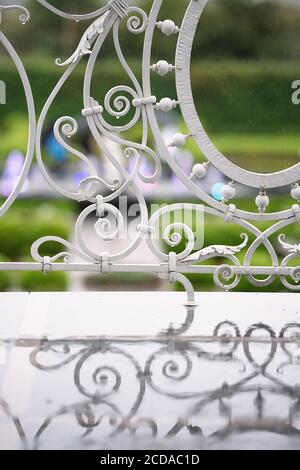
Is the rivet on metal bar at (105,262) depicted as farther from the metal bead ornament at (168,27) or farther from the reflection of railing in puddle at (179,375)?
the metal bead ornament at (168,27)

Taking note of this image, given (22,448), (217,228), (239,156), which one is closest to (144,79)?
(22,448)

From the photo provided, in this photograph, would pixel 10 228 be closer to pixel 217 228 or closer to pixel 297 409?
pixel 217 228

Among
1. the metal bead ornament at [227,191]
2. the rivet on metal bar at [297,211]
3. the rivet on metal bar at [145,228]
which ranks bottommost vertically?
the rivet on metal bar at [145,228]

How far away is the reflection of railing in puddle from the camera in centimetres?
180

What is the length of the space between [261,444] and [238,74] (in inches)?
103

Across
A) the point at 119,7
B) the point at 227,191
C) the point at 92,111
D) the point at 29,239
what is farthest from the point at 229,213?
the point at 29,239

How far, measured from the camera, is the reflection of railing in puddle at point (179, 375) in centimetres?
180

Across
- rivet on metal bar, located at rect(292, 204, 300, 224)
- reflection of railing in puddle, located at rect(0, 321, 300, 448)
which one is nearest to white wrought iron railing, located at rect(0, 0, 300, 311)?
rivet on metal bar, located at rect(292, 204, 300, 224)

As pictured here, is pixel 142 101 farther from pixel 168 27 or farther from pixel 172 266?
pixel 172 266

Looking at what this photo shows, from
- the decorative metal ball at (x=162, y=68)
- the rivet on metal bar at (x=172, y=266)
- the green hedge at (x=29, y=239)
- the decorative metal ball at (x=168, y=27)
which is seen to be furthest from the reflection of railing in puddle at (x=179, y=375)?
the green hedge at (x=29, y=239)

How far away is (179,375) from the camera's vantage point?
2100 millimetres

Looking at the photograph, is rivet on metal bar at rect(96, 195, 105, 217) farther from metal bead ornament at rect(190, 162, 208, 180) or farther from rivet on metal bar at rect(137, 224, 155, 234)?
metal bead ornament at rect(190, 162, 208, 180)

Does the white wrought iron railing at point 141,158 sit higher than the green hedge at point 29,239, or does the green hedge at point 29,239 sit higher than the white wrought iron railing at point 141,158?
the green hedge at point 29,239

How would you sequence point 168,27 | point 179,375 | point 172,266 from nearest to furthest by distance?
point 179,375, point 168,27, point 172,266
